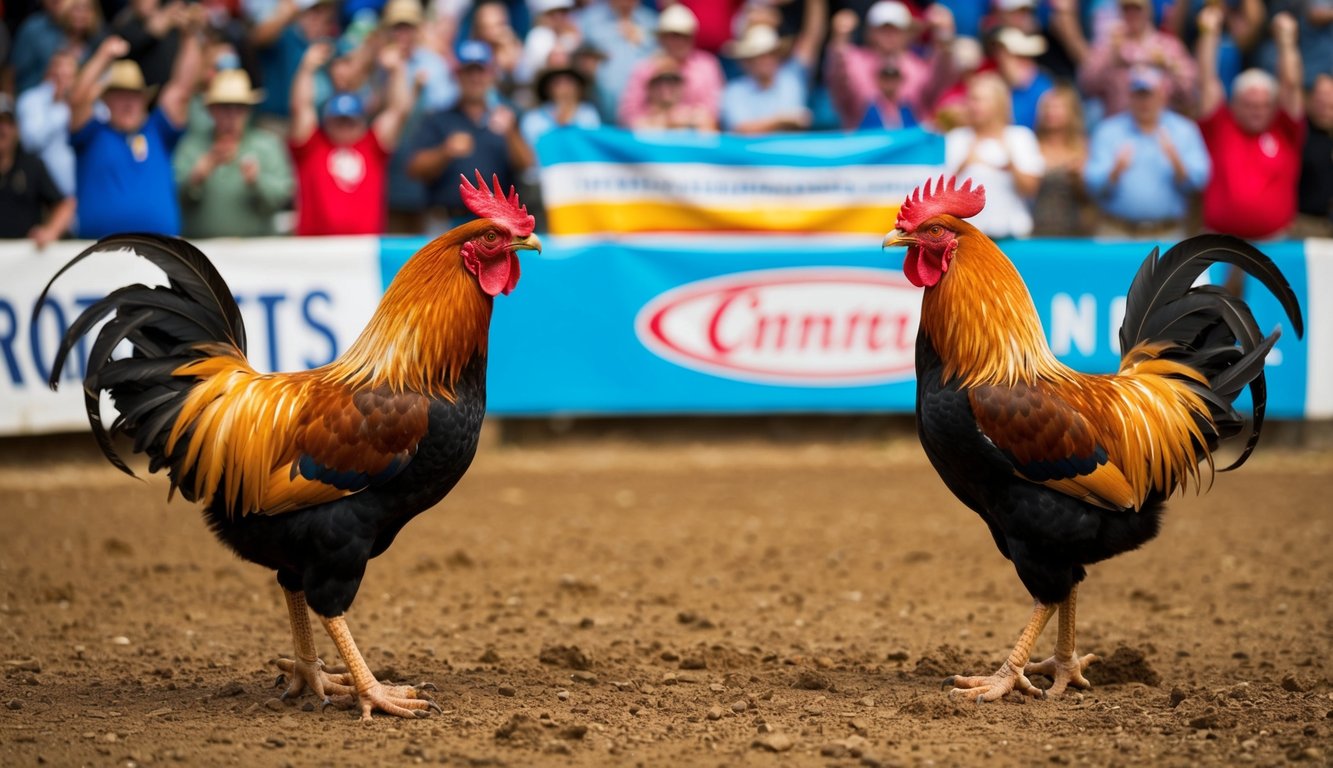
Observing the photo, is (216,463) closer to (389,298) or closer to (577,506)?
(389,298)

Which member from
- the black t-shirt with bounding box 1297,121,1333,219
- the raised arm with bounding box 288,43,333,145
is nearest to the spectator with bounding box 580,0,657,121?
the raised arm with bounding box 288,43,333,145

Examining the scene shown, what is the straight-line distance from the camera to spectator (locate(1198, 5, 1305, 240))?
1145 centimetres

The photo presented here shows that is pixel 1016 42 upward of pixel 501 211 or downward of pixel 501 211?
upward

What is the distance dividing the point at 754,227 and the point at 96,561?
560 centimetres

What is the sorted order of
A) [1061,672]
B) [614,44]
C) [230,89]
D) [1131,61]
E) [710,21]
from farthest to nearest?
[710,21] < [614,44] < [1131,61] < [230,89] < [1061,672]

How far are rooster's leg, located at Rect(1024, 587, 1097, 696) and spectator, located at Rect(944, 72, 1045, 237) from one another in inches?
244

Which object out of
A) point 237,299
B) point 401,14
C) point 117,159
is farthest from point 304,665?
point 401,14

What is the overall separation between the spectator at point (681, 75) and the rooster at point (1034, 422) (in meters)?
6.66

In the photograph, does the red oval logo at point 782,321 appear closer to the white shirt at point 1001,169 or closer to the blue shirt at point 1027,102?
the white shirt at point 1001,169

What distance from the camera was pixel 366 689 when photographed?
17.9 ft

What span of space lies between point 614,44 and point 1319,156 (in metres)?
5.88

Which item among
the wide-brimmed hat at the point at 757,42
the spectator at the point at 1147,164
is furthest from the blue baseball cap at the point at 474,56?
the spectator at the point at 1147,164

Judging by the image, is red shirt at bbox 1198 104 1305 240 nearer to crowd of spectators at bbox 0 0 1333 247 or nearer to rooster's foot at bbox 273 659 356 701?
crowd of spectators at bbox 0 0 1333 247

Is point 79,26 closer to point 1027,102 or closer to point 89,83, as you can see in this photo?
point 89,83
